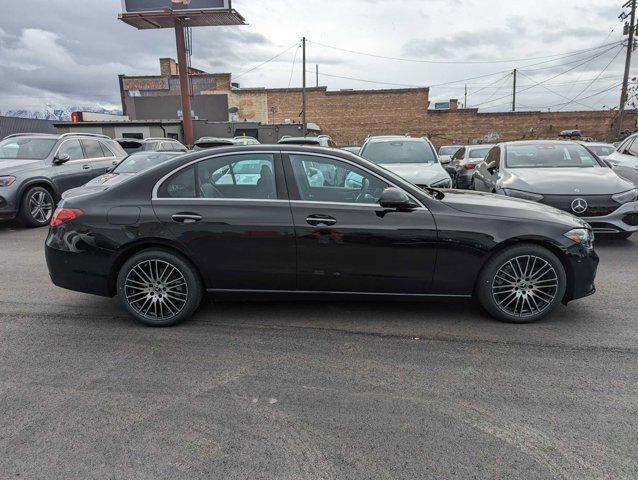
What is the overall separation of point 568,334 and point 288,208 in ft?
8.44

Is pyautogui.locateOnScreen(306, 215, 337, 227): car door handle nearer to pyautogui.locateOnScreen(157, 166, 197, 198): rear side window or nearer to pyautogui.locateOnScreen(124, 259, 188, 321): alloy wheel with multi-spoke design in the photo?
pyautogui.locateOnScreen(157, 166, 197, 198): rear side window

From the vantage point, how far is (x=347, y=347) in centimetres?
357

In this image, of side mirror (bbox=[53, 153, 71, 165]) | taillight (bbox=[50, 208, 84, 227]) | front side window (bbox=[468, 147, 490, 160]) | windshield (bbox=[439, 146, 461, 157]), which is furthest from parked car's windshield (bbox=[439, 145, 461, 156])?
taillight (bbox=[50, 208, 84, 227])

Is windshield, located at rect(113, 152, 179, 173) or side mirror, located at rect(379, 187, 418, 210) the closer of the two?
side mirror, located at rect(379, 187, 418, 210)

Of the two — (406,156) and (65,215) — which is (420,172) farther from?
(65,215)

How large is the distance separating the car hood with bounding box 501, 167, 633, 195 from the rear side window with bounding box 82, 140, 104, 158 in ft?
29.2

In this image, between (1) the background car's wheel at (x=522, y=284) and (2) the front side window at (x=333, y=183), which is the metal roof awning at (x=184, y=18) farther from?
(1) the background car's wheel at (x=522, y=284)

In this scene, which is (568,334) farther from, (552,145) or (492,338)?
(552,145)

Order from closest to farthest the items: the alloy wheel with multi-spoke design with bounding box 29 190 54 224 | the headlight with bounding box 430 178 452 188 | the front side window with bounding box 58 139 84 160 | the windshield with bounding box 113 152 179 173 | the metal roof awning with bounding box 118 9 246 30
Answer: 1. the headlight with bounding box 430 178 452 188
2. the alloy wheel with multi-spoke design with bounding box 29 190 54 224
3. the windshield with bounding box 113 152 179 173
4. the front side window with bounding box 58 139 84 160
5. the metal roof awning with bounding box 118 9 246 30

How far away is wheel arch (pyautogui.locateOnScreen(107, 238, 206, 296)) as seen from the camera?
3.91 meters

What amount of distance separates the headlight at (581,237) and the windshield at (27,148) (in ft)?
31.8

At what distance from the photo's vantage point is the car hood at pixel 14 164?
848 cm

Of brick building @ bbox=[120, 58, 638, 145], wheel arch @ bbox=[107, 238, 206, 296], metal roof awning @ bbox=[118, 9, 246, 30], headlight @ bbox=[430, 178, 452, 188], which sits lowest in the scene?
wheel arch @ bbox=[107, 238, 206, 296]

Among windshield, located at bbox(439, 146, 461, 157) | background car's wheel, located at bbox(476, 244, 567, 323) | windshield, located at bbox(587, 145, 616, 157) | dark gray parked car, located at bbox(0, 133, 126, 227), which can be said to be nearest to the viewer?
background car's wheel, located at bbox(476, 244, 567, 323)
